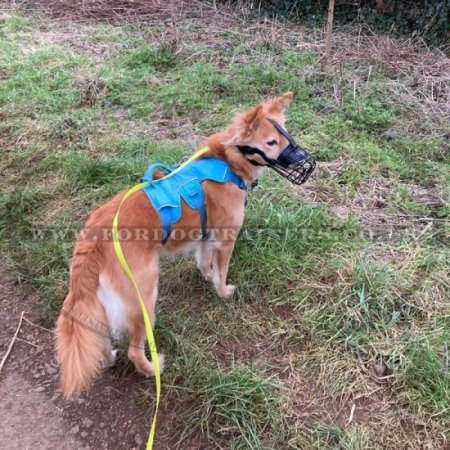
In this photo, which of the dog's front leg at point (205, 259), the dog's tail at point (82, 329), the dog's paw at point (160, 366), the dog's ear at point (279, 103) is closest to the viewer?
the dog's tail at point (82, 329)

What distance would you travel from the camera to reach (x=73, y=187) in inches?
162

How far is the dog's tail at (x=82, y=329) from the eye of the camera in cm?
210

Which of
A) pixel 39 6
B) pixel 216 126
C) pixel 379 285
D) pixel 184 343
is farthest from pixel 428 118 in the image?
pixel 39 6

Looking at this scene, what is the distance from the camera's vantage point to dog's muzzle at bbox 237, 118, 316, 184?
273cm

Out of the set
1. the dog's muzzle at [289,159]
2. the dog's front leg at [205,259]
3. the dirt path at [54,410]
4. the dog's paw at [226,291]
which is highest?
the dog's muzzle at [289,159]

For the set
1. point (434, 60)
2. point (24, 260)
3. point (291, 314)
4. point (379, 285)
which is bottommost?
point (24, 260)

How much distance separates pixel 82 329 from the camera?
218cm

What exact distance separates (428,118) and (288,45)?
263 cm

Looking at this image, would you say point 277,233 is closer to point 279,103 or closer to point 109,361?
point 279,103

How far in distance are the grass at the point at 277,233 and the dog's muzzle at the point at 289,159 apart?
29.9 inches

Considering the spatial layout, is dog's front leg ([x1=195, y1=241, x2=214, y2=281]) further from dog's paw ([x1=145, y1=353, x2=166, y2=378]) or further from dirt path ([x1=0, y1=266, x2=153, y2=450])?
dirt path ([x1=0, y1=266, x2=153, y2=450])

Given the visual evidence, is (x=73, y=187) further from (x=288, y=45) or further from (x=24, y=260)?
(x=288, y=45)

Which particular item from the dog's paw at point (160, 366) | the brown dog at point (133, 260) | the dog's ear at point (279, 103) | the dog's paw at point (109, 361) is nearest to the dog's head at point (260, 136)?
the brown dog at point (133, 260)

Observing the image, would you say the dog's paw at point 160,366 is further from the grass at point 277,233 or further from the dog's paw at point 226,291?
the dog's paw at point 226,291
